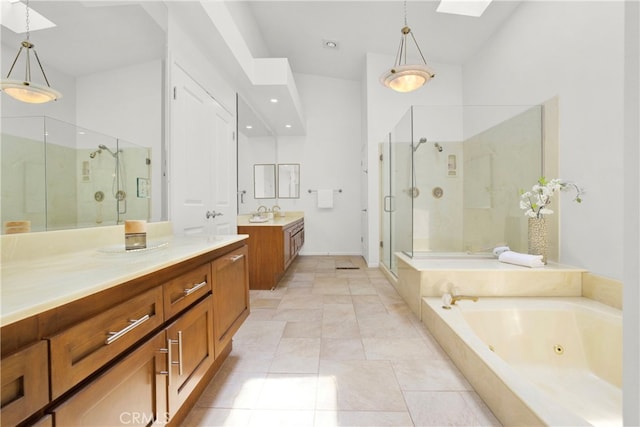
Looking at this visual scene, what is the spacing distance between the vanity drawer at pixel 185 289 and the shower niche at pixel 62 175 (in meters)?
0.54

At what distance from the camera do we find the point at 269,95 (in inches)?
131

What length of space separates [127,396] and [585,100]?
3.00 metres

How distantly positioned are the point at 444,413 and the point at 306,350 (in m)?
0.85

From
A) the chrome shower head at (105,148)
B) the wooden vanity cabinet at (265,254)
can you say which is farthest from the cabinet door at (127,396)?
the wooden vanity cabinet at (265,254)

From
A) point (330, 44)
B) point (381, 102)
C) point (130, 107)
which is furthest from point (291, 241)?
point (330, 44)

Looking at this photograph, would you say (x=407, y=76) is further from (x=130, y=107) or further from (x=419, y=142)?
(x=130, y=107)

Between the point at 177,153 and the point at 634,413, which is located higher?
the point at 177,153

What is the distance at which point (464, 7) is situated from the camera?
8.93 feet

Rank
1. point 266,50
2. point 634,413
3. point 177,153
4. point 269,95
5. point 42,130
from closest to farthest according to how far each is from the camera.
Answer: point 634,413 → point 42,130 → point 177,153 → point 269,95 → point 266,50

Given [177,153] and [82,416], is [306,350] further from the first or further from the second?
[177,153]

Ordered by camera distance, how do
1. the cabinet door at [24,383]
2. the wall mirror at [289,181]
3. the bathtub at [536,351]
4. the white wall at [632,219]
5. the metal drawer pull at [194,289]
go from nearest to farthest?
the white wall at [632,219]
the cabinet door at [24,383]
the metal drawer pull at [194,289]
the bathtub at [536,351]
the wall mirror at [289,181]

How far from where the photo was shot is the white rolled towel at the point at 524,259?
2.10 m

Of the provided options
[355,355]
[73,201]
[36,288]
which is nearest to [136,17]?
[73,201]

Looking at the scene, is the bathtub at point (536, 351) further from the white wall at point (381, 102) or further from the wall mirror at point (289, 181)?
the wall mirror at point (289, 181)
